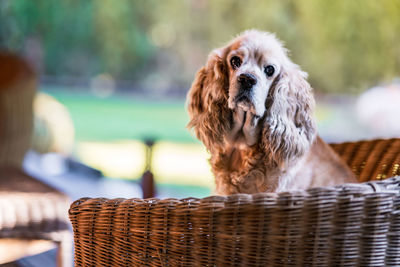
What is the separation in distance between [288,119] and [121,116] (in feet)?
26.8

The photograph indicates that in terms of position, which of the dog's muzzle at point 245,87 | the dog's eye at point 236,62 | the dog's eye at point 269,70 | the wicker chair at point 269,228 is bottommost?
the wicker chair at point 269,228

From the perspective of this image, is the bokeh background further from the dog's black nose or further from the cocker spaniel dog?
the dog's black nose

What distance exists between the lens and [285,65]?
1455 mm

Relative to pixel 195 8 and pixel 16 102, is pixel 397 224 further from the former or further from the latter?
pixel 195 8

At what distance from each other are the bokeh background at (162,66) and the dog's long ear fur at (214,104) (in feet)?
4.56

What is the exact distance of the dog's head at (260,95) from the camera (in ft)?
4.42

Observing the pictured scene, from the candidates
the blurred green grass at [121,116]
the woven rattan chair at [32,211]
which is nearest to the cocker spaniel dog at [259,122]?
the woven rattan chair at [32,211]

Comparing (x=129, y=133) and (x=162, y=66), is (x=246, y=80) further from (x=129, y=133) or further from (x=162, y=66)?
(x=129, y=133)

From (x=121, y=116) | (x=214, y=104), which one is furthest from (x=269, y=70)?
(x=121, y=116)

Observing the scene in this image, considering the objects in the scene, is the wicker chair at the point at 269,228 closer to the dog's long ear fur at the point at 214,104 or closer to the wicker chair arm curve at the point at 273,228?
the wicker chair arm curve at the point at 273,228

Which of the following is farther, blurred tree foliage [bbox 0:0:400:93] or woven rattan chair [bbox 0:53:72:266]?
blurred tree foliage [bbox 0:0:400:93]

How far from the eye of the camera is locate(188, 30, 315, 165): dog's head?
4.42 ft

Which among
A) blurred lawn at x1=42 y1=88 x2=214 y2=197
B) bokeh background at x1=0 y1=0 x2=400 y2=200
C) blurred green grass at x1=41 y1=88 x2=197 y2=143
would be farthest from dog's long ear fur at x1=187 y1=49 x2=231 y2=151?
blurred green grass at x1=41 y1=88 x2=197 y2=143

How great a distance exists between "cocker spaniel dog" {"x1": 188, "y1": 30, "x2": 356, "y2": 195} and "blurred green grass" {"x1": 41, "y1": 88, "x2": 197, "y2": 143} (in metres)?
6.41
